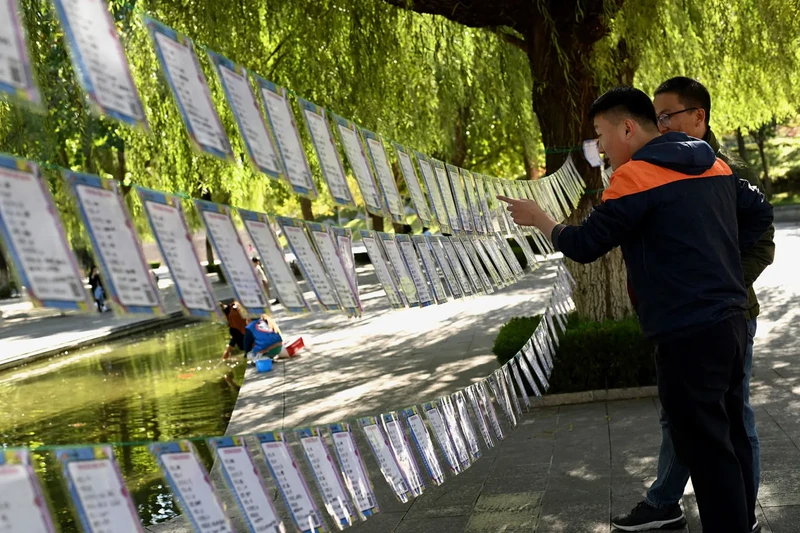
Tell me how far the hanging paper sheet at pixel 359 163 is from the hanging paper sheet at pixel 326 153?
17cm

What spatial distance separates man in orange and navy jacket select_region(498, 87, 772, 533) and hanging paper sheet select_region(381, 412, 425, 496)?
991mm

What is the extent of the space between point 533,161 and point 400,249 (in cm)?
2372

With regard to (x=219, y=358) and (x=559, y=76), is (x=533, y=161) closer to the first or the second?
(x=219, y=358)

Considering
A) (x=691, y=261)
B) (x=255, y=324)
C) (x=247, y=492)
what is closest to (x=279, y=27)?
(x=255, y=324)

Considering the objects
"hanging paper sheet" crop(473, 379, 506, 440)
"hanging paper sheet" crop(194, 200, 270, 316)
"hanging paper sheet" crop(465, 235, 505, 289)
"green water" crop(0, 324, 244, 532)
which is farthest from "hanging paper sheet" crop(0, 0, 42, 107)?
"green water" crop(0, 324, 244, 532)

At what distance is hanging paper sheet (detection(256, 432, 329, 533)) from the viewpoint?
2.66 metres

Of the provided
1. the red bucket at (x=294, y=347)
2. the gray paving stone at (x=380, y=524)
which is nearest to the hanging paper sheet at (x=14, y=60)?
the gray paving stone at (x=380, y=524)

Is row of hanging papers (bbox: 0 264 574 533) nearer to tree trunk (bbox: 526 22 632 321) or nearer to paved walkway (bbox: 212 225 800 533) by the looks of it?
paved walkway (bbox: 212 225 800 533)

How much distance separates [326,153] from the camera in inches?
127

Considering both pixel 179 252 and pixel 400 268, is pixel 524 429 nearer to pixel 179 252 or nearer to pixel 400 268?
pixel 400 268

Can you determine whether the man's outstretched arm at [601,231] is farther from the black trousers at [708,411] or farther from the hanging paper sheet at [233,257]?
the hanging paper sheet at [233,257]

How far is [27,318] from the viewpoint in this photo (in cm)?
2873

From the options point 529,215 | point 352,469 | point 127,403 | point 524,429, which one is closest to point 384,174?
point 529,215

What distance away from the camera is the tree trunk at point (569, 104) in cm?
889
